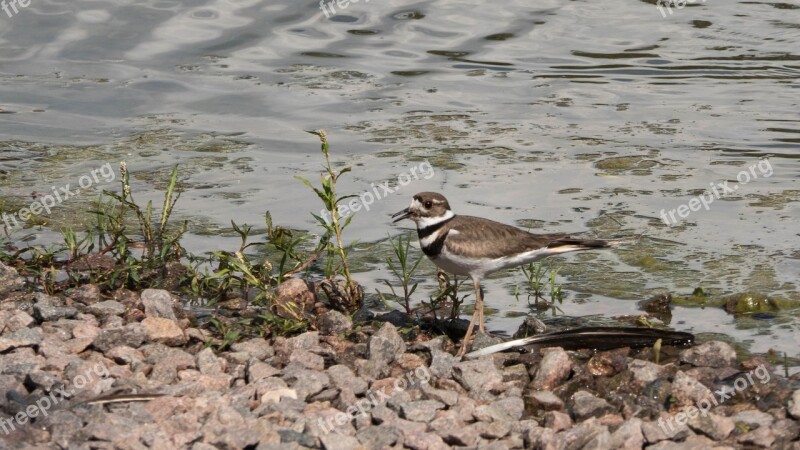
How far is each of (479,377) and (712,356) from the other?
121 centimetres

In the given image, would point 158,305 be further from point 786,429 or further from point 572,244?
point 786,429

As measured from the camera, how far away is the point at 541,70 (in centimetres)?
1285

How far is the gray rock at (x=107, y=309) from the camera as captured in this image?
21.8 ft

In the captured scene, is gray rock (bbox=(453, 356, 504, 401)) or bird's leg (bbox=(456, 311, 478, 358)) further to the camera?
bird's leg (bbox=(456, 311, 478, 358))

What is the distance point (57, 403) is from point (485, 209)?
406 centimetres

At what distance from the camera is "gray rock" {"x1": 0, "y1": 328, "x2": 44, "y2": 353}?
19.7 feet

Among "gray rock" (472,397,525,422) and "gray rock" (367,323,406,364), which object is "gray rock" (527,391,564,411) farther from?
"gray rock" (367,323,406,364)

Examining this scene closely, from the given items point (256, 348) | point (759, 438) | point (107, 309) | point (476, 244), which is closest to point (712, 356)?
point (759, 438)

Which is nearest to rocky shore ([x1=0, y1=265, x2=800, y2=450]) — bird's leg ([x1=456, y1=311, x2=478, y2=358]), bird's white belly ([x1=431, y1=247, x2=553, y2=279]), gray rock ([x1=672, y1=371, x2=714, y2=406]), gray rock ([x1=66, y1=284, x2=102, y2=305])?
gray rock ([x1=672, y1=371, x2=714, y2=406])

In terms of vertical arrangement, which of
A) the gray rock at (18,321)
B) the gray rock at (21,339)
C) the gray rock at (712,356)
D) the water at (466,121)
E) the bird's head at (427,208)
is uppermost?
the bird's head at (427,208)

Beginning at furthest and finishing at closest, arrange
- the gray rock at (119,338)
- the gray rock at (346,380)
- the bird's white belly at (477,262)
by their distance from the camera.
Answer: the bird's white belly at (477,262), the gray rock at (119,338), the gray rock at (346,380)

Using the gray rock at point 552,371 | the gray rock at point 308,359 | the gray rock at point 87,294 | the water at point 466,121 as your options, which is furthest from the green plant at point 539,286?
the gray rock at point 87,294

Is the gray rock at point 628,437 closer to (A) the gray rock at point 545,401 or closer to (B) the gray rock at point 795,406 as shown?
(A) the gray rock at point 545,401

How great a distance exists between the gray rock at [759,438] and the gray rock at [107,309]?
11.2ft
